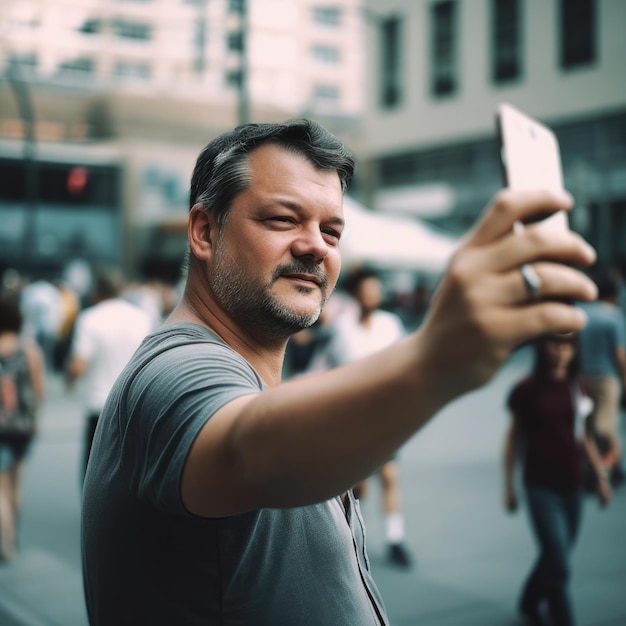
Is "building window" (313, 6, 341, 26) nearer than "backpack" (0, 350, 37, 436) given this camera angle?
No

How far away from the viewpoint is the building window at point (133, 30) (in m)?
62.8

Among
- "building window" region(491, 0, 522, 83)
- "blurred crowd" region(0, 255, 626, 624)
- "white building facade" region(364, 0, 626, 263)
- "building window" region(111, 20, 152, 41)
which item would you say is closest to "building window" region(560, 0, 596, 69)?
"white building facade" region(364, 0, 626, 263)

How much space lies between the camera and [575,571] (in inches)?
229

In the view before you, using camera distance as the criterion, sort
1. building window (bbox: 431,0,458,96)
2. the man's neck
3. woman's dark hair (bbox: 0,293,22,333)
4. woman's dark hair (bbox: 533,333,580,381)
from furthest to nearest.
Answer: building window (bbox: 431,0,458,96) < woman's dark hair (bbox: 0,293,22,333) < woman's dark hair (bbox: 533,333,580,381) < the man's neck

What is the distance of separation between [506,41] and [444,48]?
2411mm

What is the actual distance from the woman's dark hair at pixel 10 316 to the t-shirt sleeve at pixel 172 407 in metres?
5.32

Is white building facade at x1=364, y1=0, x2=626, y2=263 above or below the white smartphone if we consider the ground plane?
above

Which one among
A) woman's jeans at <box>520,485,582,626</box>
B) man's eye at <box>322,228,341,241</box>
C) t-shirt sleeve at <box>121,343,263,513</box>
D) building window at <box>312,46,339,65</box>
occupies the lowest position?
woman's jeans at <box>520,485,582,626</box>

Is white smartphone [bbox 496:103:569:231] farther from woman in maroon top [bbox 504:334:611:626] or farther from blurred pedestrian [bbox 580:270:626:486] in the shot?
blurred pedestrian [bbox 580:270:626:486]

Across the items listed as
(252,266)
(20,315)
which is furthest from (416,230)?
(252,266)

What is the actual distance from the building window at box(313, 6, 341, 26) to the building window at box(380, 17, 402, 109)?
43.9m

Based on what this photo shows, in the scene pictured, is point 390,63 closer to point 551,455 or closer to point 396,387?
point 551,455

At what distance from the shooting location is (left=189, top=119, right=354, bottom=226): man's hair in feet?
4.86

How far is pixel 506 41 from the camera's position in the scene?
82.0ft
